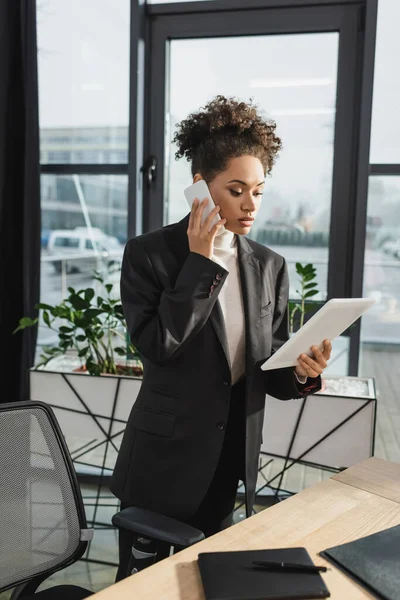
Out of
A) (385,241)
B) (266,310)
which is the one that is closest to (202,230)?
(266,310)

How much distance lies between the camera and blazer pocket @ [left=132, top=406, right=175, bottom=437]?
4.75 feet

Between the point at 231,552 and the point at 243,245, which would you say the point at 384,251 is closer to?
the point at 243,245

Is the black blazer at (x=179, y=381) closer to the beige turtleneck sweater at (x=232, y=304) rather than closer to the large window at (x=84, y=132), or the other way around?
the beige turtleneck sweater at (x=232, y=304)

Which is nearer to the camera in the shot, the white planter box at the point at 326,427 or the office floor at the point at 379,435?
the white planter box at the point at 326,427

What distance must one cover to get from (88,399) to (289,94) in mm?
1632

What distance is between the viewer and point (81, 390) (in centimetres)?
249

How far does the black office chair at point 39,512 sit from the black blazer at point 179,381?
7.7 inches

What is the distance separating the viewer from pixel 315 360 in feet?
4.70

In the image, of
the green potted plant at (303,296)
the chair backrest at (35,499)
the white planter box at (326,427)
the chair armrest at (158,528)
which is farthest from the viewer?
the green potted plant at (303,296)

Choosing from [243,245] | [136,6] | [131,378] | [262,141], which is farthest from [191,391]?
[136,6]

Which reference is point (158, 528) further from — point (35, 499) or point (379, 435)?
point (379, 435)

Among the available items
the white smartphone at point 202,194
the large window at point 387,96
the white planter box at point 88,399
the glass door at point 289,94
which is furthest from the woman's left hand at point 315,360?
the large window at point 387,96

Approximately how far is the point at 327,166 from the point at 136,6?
113cm

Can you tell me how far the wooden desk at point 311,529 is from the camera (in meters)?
0.97
